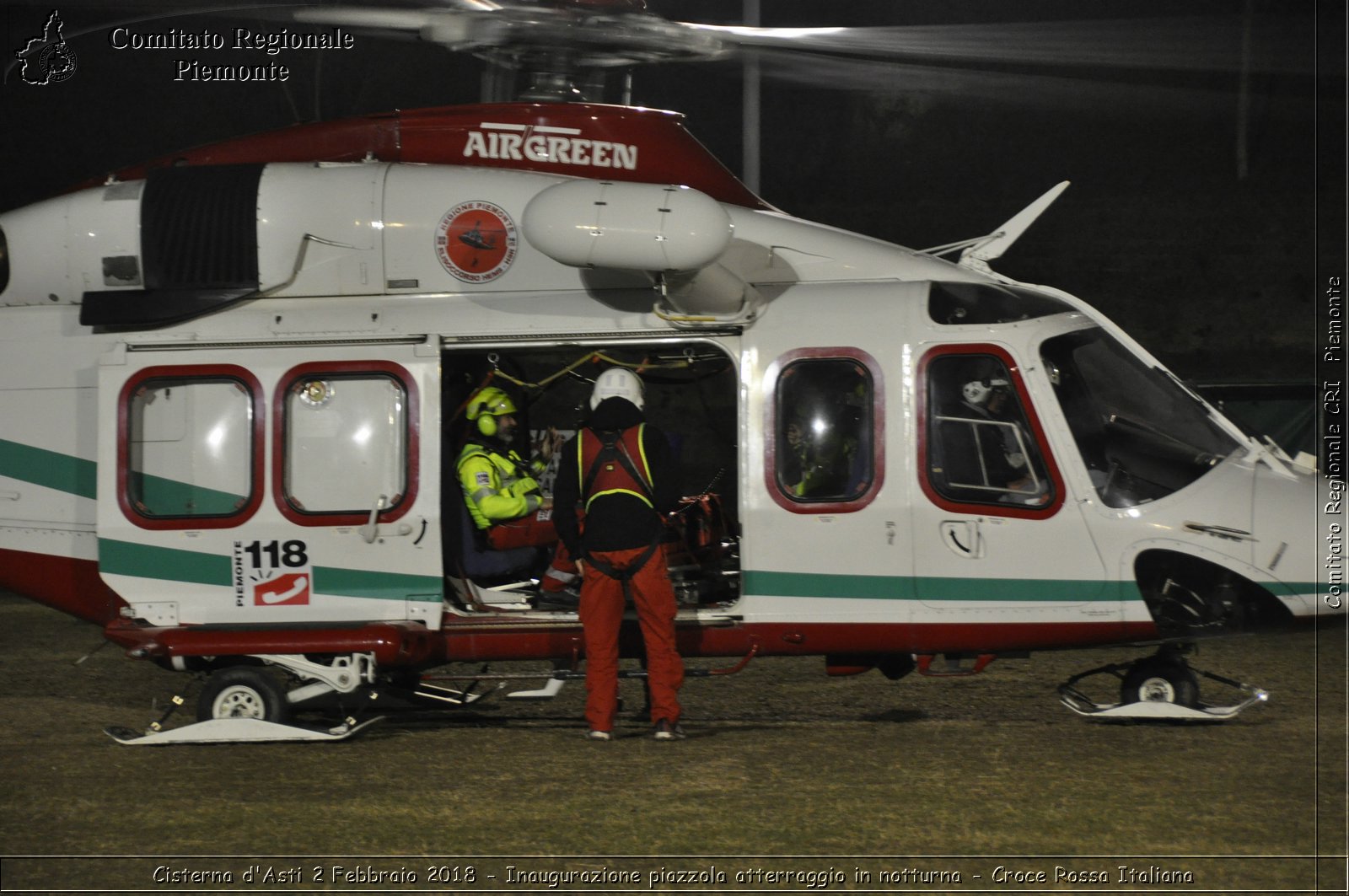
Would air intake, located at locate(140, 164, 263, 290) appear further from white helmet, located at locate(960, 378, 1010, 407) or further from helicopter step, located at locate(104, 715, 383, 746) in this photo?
white helmet, located at locate(960, 378, 1010, 407)

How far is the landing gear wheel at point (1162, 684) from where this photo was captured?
23.4ft

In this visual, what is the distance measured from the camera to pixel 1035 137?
21.9 m

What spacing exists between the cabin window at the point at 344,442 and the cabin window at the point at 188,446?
9.2 inches

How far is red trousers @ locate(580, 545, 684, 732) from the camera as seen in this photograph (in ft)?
22.7

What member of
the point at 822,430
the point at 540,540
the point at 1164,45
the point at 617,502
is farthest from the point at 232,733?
the point at 1164,45

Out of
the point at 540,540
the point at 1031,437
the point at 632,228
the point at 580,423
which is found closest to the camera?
the point at 632,228

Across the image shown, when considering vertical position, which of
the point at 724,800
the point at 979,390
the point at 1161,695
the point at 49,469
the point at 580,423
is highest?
the point at 979,390

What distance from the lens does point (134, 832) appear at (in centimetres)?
570

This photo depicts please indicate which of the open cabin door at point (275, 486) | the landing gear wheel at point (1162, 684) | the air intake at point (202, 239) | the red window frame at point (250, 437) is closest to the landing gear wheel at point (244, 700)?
the open cabin door at point (275, 486)

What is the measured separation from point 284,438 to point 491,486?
1108 millimetres

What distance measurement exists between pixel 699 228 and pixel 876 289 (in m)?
1.05

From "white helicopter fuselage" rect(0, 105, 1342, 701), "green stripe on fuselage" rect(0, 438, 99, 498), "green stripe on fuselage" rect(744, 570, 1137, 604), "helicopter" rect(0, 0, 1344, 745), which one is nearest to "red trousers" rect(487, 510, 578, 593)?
"helicopter" rect(0, 0, 1344, 745)

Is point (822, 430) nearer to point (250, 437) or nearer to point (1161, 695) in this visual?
point (1161, 695)

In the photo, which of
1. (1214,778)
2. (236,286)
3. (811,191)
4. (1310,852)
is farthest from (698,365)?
(811,191)
